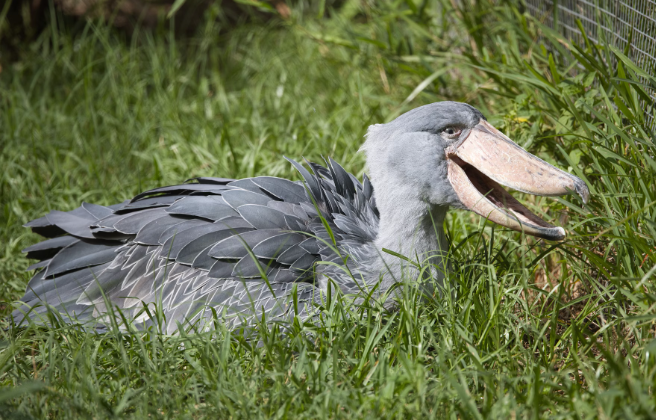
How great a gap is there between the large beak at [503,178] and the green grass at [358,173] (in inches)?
6.8

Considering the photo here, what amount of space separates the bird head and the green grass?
0.22m

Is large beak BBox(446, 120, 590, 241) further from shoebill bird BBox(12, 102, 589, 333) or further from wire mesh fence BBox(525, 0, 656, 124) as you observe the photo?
wire mesh fence BBox(525, 0, 656, 124)

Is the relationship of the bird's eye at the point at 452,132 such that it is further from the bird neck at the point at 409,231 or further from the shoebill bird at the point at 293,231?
the bird neck at the point at 409,231

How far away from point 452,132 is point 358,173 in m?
1.28

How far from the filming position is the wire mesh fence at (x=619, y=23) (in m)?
2.55

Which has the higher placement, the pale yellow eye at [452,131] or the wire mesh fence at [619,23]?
the wire mesh fence at [619,23]

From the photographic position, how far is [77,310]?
2656 mm

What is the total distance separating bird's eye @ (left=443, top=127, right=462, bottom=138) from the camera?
2.40 metres

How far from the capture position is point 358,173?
12.0 ft

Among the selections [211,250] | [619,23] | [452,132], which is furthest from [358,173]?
[619,23]

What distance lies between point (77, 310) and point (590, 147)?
2.23 meters

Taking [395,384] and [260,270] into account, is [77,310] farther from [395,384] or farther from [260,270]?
[395,384]

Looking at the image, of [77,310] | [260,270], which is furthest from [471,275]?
[77,310]

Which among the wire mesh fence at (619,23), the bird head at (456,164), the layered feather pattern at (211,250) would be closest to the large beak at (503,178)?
the bird head at (456,164)
